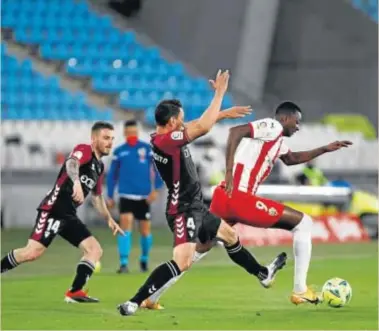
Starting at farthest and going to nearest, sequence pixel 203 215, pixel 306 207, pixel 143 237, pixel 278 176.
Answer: pixel 278 176, pixel 306 207, pixel 143 237, pixel 203 215

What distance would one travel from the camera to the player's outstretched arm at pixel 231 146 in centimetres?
1375

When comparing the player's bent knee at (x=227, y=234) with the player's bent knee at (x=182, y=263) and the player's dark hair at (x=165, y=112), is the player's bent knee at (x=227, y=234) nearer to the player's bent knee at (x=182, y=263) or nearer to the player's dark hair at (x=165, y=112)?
the player's bent knee at (x=182, y=263)

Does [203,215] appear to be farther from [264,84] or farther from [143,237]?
[264,84]

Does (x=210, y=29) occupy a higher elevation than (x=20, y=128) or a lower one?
higher

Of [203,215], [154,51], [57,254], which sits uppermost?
[154,51]

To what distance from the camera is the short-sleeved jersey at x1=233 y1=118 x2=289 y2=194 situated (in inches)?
555

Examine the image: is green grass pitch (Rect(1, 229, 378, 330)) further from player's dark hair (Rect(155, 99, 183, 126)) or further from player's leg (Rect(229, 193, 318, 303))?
player's dark hair (Rect(155, 99, 183, 126))

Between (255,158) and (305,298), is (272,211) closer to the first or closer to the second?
(255,158)

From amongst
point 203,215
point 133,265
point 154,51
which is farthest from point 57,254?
point 154,51

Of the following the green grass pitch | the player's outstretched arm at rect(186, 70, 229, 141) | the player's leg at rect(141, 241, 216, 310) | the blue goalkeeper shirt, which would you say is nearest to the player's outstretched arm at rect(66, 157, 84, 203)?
the green grass pitch

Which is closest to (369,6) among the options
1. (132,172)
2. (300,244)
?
(132,172)

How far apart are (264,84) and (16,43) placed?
287 inches

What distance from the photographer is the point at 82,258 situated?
14.7m

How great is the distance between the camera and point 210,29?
39.5 metres
